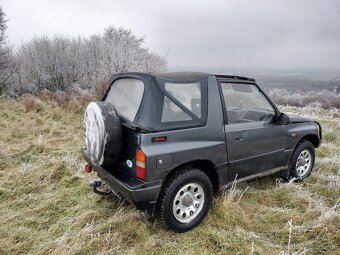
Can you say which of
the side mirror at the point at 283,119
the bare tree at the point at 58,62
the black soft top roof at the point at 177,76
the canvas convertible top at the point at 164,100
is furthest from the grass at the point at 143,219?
the bare tree at the point at 58,62

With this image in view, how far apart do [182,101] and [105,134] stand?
92 cm

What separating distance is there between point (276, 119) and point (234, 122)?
2.72 ft

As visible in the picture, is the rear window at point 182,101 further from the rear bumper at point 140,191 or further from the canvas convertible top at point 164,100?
the rear bumper at point 140,191

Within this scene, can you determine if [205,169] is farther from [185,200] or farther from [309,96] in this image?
[309,96]

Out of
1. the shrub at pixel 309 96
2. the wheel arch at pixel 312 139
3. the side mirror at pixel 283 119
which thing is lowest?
the shrub at pixel 309 96

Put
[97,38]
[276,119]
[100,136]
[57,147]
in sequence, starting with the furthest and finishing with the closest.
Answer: [97,38], [57,147], [276,119], [100,136]

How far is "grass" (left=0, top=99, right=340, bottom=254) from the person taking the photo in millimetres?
2885

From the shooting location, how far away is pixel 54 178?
460 cm

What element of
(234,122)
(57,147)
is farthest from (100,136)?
(57,147)

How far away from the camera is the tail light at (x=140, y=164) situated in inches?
108

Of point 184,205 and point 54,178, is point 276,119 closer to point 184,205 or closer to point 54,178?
point 184,205

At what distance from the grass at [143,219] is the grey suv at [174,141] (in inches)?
11.1

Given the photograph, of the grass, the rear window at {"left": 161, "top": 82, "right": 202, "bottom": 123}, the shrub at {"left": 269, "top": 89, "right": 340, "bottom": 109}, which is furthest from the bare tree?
the rear window at {"left": 161, "top": 82, "right": 202, "bottom": 123}

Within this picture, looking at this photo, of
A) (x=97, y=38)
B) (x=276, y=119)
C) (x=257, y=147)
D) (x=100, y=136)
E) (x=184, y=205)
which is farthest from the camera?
(x=97, y=38)
